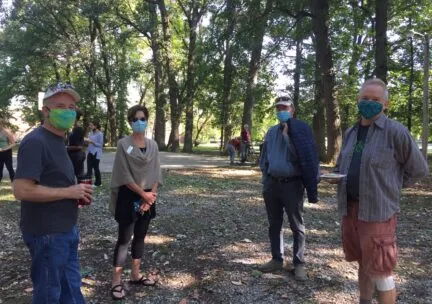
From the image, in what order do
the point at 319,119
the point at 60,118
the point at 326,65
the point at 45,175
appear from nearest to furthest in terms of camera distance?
the point at 45,175 → the point at 60,118 → the point at 326,65 → the point at 319,119

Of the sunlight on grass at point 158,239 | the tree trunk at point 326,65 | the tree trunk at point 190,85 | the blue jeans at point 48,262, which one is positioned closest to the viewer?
the blue jeans at point 48,262

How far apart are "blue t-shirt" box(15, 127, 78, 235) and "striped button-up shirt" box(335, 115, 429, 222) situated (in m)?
2.29

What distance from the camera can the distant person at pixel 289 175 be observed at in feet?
14.8

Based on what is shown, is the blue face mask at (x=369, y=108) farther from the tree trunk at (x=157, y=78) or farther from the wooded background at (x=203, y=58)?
the tree trunk at (x=157, y=78)

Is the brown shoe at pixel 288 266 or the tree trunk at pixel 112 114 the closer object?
the brown shoe at pixel 288 266

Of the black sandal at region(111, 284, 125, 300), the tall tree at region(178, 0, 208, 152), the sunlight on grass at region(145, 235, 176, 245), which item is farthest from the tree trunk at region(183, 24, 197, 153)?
the black sandal at region(111, 284, 125, 300)

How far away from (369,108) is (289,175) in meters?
1.39

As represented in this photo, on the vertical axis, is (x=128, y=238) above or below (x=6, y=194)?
above

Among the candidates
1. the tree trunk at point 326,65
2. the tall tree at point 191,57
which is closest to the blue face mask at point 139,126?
the tree trunk at point 326,65

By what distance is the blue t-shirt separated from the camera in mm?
2738

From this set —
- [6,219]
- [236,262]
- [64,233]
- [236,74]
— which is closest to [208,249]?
[236,262]

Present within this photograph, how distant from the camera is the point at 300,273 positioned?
185 inches

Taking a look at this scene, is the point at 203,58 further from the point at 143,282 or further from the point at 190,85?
the point at 143,282

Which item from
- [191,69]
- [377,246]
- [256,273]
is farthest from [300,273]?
[191,69]
